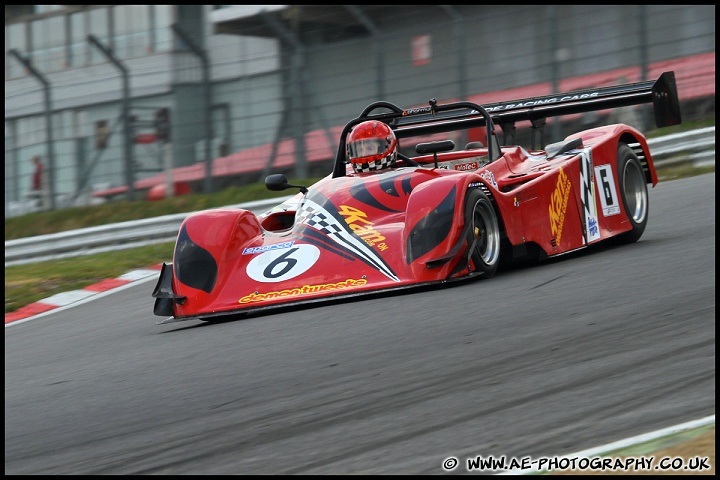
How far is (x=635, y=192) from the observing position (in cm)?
816

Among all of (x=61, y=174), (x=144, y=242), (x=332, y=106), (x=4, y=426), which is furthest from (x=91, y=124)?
(x=4, y=426)

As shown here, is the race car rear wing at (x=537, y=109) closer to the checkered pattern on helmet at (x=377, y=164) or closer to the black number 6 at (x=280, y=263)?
the checkered pattern on helmet at (x=377, y=164)

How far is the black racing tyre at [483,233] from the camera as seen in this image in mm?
6403

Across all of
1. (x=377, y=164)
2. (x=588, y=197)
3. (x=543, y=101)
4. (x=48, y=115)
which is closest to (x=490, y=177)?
(x=377, y=164)

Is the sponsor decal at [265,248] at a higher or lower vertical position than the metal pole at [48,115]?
lower

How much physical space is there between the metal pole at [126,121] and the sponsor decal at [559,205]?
7462 mm

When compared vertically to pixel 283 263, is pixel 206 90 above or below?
above

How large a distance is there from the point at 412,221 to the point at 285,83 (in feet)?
24.4

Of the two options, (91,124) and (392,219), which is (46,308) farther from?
(91,124)

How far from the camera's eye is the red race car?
6.32 meters

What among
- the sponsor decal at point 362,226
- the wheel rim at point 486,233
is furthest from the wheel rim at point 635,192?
the sponsor decal at point 362,226

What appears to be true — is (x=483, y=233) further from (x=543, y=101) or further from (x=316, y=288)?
(x=543, y=101)

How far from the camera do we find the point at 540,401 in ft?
12.4

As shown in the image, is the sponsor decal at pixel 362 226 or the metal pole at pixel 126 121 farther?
the metal pole at pixel 126 121
